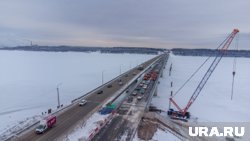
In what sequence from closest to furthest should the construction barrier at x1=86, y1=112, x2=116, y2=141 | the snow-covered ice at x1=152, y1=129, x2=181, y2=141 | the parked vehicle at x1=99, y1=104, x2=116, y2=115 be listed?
the construction barrier at x1=86, y1=112, x2=116, y2=141, the snow-covered ice at x1=152, y1=129, x2=181, y2=141, the parked vehicle at x1=99, y1=104, x2=116, y2=115

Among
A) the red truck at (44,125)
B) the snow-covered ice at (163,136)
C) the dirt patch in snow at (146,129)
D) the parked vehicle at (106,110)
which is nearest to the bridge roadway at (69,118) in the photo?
the red truck at (44,125)

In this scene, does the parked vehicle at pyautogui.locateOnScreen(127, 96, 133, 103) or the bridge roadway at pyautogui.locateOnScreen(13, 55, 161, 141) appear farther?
the parked vehicle at pyautogui.locateOnScreen(127, 96, 133, 103)

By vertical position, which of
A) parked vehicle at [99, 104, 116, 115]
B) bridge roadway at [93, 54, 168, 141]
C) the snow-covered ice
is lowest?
the snow-covered ice

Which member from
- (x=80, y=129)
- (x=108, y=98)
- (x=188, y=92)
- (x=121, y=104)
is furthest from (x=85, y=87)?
(x=80, y=129)

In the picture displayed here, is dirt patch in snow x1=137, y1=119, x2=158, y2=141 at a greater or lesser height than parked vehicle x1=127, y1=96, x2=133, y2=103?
lesser

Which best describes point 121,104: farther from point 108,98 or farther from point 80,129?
point 80,129

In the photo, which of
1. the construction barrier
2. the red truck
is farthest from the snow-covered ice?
the red truck

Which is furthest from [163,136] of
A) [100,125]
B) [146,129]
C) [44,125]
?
[44,125]

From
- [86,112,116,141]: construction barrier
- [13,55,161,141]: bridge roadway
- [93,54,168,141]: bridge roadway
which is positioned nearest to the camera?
[13,55,161,141]: bridge roadway

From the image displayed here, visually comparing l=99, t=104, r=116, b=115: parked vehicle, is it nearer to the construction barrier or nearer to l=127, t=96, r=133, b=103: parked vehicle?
the construction barrier
